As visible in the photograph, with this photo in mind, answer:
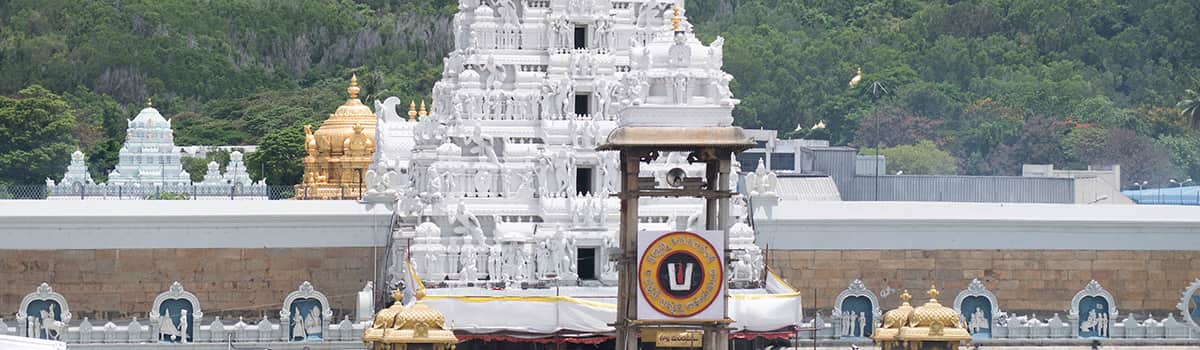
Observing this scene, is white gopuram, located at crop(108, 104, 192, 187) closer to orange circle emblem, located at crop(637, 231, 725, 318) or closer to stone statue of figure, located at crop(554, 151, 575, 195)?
stone statue of figure, located at crop(554, 151, 575, 195)

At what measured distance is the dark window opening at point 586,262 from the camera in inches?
2066

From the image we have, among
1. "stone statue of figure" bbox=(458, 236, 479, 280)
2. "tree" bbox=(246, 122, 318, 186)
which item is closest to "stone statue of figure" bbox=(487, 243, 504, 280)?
"stone statue of figure" bbox=(458, 236, 479, 280)

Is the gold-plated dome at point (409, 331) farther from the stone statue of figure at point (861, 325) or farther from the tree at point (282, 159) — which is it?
the tree at point (282, 159)

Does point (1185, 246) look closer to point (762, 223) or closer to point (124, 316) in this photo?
point (762, 223)

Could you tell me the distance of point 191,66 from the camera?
387 ft

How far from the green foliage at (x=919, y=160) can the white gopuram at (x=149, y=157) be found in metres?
23.5

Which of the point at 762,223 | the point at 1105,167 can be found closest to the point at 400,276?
the point at 762,223

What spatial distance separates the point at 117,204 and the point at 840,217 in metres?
12.2

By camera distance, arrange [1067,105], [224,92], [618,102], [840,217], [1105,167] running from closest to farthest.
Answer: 1. [618,102]
2. [840,217]
3. [1105,167]
4. [1067,105]
5. [224,92]

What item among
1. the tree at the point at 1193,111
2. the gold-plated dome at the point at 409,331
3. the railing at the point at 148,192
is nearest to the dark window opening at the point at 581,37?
the gold-plated dome at the point at 409,331

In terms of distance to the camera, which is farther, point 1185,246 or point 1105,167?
point 1105,167

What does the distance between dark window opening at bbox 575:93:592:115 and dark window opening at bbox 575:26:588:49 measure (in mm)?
1174

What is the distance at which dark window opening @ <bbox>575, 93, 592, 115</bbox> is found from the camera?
53.8 m

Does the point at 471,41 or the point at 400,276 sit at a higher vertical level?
the point at 471,41
